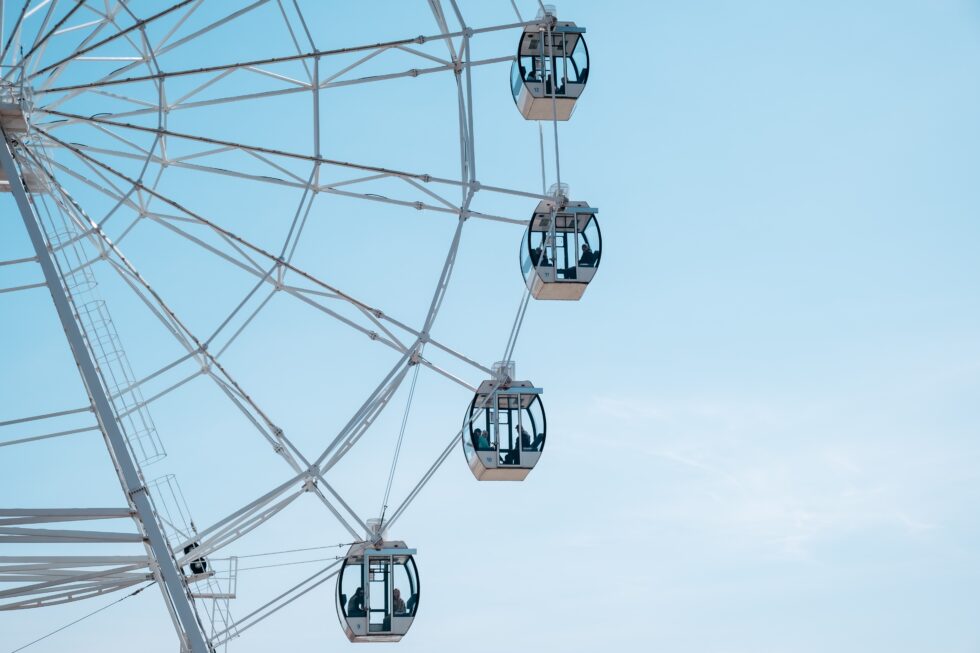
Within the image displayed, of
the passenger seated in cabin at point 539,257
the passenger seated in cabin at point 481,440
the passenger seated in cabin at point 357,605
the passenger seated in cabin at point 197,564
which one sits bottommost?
the passenger seated in cabin at point 357,605

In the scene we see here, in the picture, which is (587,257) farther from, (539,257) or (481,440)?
(481,440)

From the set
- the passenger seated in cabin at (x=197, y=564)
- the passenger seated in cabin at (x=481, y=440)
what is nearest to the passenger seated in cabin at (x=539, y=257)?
the passenger seated in cabin at (x=481, y=440)

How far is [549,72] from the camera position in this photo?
3086 centimetres

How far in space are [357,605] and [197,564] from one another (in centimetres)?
273

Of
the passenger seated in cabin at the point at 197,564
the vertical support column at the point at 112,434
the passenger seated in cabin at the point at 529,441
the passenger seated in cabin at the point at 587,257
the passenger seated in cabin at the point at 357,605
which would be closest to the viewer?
the vertical support column at the point at 112,434

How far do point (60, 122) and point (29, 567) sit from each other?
7.24 metres

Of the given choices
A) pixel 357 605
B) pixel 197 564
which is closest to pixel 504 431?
pixel 357 605

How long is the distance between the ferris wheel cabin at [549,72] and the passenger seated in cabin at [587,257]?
2.53 meters

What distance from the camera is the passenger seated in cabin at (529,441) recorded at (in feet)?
96.1

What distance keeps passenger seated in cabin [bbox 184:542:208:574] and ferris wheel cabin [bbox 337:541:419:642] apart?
7.29 feet

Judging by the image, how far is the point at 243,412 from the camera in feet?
96.7

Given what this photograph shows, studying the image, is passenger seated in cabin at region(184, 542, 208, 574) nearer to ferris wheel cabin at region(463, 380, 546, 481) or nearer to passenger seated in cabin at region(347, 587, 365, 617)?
passenger seated in cabin at region(347, 587, 365, 617)

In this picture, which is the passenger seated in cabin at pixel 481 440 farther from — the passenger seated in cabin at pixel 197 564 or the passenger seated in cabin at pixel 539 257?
the passenger seated in cabin at pixel 197 564

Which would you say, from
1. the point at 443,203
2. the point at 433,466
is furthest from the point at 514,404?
the point at 443,203
